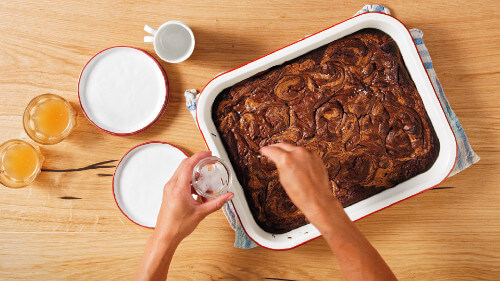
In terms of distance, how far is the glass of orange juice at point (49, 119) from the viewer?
1.50m

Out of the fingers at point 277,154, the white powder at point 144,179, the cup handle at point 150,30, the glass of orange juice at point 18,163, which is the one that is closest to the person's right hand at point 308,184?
the fingers at point 277,154

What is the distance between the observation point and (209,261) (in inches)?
61.1

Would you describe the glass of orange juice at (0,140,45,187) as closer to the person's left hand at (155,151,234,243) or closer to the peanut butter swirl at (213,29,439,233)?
the person's left hand at (155,151,234,243)

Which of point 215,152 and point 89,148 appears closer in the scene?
point 215,152

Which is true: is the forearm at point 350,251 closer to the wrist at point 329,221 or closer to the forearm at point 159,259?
the wrist at point 329,221

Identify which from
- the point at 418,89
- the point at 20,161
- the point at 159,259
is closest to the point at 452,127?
the point at 418,89

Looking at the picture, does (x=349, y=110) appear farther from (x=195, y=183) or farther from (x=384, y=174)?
(x=195, y=183)

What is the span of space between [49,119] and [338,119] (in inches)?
50.6

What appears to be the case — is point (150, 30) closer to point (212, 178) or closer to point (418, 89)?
point (212, 178)

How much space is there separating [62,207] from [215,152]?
842 mm

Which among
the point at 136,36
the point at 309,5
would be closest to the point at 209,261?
the point at 136,36

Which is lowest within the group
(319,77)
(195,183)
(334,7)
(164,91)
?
(195,183)

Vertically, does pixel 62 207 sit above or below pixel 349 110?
below

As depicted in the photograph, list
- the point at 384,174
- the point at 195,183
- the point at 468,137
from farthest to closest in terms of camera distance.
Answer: the point at 468,137 → the point at 384,174 → the point at 195,183
